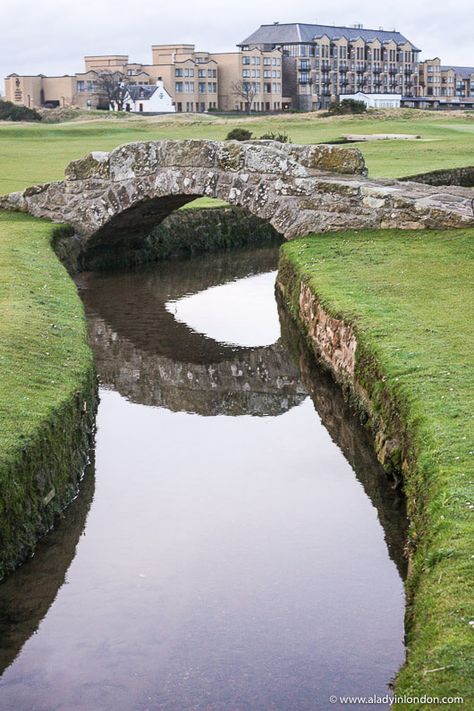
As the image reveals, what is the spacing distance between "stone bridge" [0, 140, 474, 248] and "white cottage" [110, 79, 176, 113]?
326 ft

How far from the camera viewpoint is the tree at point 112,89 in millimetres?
119125

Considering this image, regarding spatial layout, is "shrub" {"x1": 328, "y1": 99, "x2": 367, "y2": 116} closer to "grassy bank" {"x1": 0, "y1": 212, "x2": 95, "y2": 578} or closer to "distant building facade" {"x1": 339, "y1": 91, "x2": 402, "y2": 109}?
"grassy bank" {"x1": 0, "y1": 212, "x2": 95, "y2": 578}

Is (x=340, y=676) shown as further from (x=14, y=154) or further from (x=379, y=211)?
(x=14, y=154)

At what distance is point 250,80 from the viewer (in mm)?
130125

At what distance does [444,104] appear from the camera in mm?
145375

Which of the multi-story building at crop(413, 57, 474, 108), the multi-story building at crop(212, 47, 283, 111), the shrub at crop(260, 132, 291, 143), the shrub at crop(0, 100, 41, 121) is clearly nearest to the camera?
the shrub at crop(260, 132, 291, 143)

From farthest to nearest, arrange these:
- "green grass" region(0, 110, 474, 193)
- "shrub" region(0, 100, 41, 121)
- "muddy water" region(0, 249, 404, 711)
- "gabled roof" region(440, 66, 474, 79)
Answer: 1. "gabled roof" region(440, 66, 474, 79)
2. "shrub" region(0, 100, 41, 121)
3. "green grass" region(0, 110, 474, 193)
4. "muddy water" region(0, 249, 404, 711)

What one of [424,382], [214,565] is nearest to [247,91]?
[424,382]

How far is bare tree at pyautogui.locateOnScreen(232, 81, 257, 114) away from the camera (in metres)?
128

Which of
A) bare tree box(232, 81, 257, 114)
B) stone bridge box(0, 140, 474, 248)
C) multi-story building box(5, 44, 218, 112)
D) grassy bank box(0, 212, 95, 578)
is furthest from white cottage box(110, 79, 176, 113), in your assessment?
grassy bank box(0, 212, 95, 578)

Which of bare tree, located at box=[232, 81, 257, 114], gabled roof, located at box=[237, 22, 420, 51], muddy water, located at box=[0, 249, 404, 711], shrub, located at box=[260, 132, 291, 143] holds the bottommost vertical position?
muddy water, located at box=[0, 249, 404, 711]

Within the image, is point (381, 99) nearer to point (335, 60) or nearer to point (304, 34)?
point (335, 60)

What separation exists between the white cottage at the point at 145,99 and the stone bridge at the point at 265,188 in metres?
99.3

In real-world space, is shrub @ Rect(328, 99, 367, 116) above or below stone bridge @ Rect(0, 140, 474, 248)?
above
